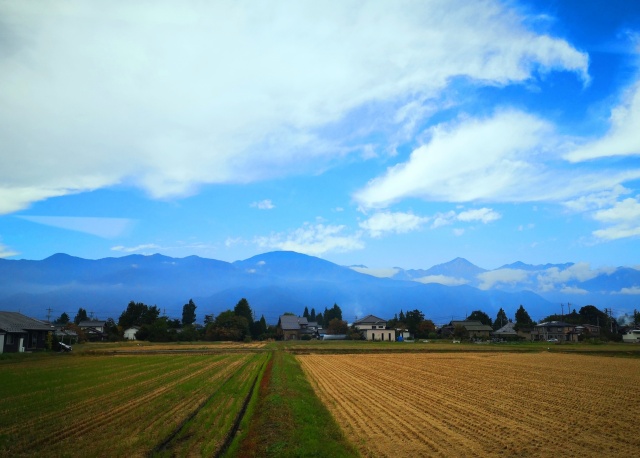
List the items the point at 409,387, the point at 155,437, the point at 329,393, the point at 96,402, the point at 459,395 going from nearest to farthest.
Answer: the point at 155,437 < the point at 96,402 < the point at 459,395 < the point at 329,393 < the point at 409,387

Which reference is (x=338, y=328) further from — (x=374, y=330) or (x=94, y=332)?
(x=94, y=332)

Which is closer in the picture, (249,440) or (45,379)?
(249,440)

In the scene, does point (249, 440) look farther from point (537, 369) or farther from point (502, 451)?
point (537, 369)

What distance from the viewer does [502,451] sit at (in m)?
12.1

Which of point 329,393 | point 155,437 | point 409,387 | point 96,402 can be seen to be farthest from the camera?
point 409,387

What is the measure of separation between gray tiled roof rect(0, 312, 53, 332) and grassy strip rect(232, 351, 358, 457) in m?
38.7

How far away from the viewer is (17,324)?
166ft

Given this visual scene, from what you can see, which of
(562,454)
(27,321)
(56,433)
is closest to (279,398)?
(56,433)

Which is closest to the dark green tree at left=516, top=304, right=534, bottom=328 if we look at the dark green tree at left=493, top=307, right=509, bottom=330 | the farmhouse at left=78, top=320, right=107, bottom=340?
the dark green tree at left=493, top=307, right=509, bottom=330

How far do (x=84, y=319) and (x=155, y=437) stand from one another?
151578 mm

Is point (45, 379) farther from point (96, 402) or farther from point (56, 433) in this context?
point (56, 433)

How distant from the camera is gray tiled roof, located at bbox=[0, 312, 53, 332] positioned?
154 ft

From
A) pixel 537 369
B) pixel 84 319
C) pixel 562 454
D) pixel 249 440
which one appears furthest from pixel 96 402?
pixel 84 319

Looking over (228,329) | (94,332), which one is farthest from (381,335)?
(94,332)
